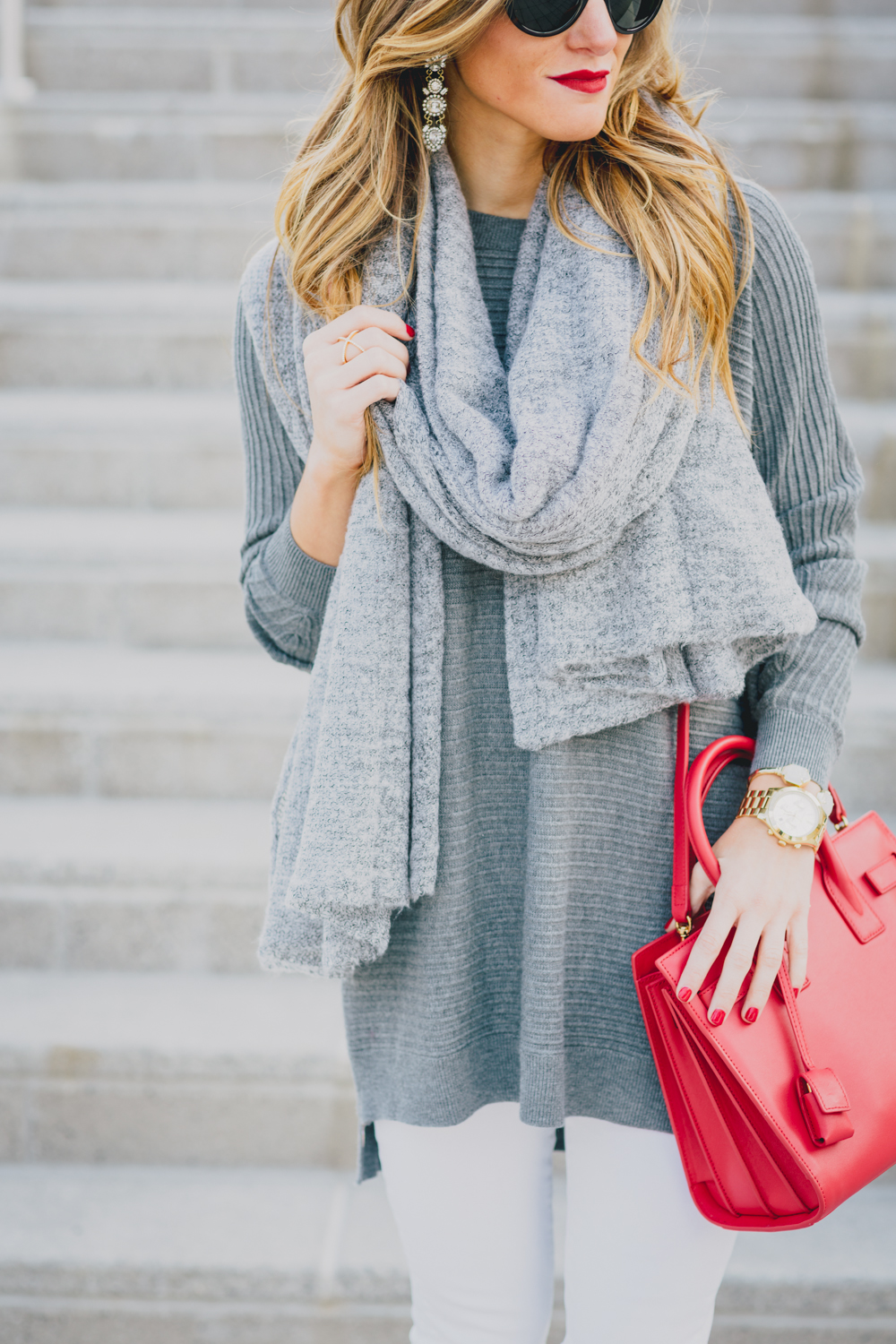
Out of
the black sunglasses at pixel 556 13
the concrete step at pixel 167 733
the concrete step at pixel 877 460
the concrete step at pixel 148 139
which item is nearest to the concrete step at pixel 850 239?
the concrete step at pixel 877 460

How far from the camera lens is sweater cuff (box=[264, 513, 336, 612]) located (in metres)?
0.97

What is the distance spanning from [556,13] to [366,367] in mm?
303

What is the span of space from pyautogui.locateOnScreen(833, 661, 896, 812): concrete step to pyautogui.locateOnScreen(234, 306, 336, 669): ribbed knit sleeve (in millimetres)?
1287

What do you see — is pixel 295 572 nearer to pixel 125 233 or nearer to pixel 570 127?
pixel 570 127

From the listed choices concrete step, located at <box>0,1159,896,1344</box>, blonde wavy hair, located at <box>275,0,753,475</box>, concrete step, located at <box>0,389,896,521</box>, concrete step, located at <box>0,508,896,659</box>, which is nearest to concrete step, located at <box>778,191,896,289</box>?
concrete step, located at <box>0,389,896,521</box>

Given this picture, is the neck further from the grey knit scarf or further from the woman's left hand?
the woman's left hand

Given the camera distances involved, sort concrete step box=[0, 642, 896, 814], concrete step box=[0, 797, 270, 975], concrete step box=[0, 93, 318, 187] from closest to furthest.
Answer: concrete step box=[0, 797, 270, 975]
concrete step box=[0, 642, 896, 814]
concrete step box=[0, 93, 318, 187]

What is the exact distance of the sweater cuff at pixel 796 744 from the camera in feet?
2.82

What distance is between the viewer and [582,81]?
2.82 feet

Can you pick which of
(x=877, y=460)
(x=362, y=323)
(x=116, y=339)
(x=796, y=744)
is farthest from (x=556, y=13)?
(x=116, y=339)

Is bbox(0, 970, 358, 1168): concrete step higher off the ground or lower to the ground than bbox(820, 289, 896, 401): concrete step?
lower

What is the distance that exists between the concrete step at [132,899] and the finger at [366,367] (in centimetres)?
120

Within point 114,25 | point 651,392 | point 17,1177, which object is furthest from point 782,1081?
point 114,25

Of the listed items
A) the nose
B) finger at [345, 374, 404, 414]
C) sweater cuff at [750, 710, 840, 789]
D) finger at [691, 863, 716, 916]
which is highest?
the nose
